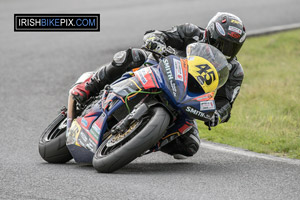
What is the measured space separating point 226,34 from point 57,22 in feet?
38.1

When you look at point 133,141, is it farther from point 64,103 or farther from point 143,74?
point 64,103

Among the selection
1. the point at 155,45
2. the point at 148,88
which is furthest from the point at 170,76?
the point at 155,45

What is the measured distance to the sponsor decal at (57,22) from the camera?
1612cm

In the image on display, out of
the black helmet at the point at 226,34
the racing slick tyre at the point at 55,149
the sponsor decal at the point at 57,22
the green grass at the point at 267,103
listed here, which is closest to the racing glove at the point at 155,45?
the black helmet at the point at 226,34

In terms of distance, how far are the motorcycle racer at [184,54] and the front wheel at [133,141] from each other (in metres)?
0.81

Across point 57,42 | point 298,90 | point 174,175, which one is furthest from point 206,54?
point 57,42

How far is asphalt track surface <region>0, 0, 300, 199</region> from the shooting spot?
5090 millimetres

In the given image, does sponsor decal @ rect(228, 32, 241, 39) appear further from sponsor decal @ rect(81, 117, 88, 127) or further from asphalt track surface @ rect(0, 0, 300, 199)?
sponsor decal @ rect(81, 117, 88, 127)

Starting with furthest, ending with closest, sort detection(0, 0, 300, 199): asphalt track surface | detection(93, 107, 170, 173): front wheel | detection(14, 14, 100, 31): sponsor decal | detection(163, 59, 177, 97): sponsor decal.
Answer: detection(14, 14, 100, 31): sponsor decal < detection(163, 59, 177, 97): sponsor decal < detection(93, 107, 170, 173): front wheel < detection(0, 0, 300, 199): asphalt track surface

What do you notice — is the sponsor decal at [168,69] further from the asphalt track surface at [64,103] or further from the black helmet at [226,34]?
the asphalt track surface at [64,103]

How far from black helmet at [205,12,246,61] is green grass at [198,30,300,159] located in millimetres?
1557

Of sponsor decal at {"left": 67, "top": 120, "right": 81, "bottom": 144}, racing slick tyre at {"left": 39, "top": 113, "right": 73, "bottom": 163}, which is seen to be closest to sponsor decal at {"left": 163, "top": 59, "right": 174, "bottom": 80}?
sponsor decal at {"left": 67, "top": 120, "right": 81, "bottom": 144}

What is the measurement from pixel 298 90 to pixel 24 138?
509 centimetres

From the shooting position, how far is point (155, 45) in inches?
243
